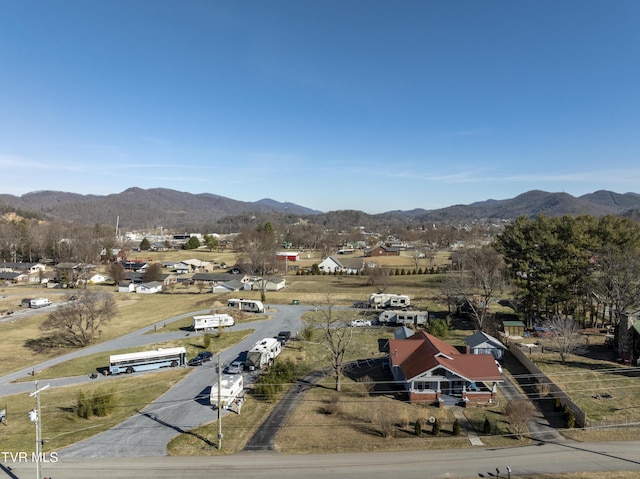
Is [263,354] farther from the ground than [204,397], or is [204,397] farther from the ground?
[263,354]

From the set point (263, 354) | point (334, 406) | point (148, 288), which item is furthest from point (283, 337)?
point (148, 288)

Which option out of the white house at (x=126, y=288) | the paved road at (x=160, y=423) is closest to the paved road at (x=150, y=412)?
the paved road at (x=160, y=423)

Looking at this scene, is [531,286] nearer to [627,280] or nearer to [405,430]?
[627,280]

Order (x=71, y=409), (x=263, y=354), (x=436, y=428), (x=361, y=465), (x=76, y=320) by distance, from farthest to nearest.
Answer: (x=76, y=320)
(x=263, y=354)
(x=71, y=409)
(x=436, y=428)
(x=361, y=465)

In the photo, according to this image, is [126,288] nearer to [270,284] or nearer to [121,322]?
[121,322]

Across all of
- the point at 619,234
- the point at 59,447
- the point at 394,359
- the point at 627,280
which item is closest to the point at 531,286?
the point at 627,280

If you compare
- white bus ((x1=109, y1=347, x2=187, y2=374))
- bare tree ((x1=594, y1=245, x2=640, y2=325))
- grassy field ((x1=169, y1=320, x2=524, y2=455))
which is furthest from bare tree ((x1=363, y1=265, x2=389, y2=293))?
white bus ((x1=109, y1=347, x2=187, y2=374))

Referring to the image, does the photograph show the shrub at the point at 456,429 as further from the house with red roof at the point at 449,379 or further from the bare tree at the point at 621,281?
the bare tree at the point at 621,281

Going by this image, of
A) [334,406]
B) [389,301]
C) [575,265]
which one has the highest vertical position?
[575,265]
